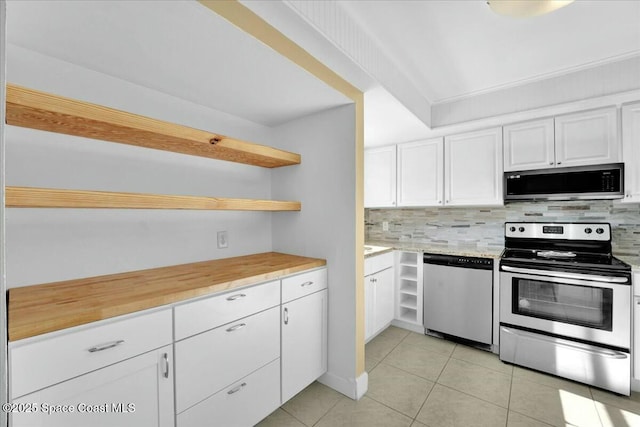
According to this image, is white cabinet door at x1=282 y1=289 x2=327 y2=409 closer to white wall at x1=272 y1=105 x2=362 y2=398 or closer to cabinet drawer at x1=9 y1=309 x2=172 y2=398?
white wall at x1=272 y1=105 x2=362 y2=398

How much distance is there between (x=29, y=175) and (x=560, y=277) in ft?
11.8

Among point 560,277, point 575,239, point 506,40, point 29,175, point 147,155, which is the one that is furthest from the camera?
point 575,239

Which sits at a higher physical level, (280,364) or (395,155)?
(395,155)

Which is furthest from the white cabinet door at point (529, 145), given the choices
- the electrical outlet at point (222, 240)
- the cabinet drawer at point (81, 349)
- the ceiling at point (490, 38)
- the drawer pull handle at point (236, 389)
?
the cabinet drawer at point (81, 349)

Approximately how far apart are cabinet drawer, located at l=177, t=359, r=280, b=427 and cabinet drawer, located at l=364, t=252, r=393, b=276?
1233mm

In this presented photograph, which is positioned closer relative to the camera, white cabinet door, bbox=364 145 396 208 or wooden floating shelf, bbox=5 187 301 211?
wooden floating shelf, bbox=5 187 301 211

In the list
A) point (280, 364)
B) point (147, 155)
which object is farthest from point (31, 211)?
point (280, 364)

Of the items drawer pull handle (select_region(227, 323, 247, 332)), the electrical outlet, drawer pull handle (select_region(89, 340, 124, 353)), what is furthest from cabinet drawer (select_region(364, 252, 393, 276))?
drawer pull handle (select_region(89, 340, 124, 353))

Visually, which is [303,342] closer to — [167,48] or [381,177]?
[167,48]

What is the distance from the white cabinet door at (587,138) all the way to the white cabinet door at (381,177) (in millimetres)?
1569

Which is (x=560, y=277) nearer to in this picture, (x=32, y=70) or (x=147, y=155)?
(x=147, y=155)

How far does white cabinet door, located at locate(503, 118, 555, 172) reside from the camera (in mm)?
2516

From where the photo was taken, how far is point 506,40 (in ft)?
6.14

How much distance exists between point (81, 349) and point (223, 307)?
58 centimetres
